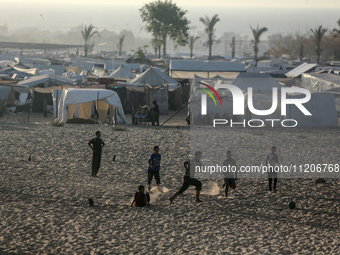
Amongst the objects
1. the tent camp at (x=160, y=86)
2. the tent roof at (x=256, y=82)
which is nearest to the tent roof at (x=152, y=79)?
the tent camp at (x=160, y=86)

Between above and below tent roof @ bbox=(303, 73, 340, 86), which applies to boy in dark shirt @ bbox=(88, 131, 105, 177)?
below

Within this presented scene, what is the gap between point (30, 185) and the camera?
14203 mm

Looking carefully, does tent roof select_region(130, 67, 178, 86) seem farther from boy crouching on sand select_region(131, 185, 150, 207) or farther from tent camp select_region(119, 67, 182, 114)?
boy crouching on sand select_region(131, 185, 150, 207)

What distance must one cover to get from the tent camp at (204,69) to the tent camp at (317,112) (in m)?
15.7

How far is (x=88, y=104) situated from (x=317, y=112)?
34.0ft

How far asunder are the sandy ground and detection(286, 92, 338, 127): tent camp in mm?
6598

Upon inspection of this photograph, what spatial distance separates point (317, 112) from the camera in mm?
25594

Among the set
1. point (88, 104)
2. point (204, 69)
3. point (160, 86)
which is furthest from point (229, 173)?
point (204, 69)

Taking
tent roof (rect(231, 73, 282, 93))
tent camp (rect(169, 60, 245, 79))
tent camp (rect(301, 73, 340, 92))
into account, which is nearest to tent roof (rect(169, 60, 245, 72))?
tent camp (rect(169, 60, 245, 79))

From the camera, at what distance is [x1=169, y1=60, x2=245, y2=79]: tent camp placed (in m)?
41.1

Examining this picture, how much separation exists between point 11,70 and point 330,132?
27597 millimetres

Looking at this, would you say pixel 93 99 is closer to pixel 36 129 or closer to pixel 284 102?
pixel 36 129

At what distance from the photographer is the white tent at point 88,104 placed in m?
25.8

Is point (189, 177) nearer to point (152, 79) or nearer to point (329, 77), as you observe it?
point (152, 79)
